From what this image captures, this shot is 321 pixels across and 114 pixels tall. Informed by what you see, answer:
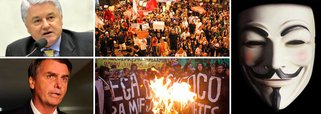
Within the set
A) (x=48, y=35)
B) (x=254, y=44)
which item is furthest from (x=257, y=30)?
(x=48, y=35)

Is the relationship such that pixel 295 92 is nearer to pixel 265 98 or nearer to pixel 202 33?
pixel 265 98

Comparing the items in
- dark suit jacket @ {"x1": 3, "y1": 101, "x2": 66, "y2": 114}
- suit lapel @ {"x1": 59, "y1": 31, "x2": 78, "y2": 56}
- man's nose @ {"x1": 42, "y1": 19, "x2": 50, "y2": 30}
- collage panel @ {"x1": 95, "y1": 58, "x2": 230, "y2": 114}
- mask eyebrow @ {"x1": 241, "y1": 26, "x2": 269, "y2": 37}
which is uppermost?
man's nose @ {"x1": 42, "y1": 19, "x2": 50, "y2": 30}

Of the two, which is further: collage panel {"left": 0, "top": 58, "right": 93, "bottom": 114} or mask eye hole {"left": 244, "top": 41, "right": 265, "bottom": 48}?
mask eye hole {"left": 244, "top": 41, "right": 265, "bottom": 48}

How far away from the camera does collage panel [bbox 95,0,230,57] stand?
257cm

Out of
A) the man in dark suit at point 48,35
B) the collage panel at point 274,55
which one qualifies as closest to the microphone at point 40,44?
the man in dark suit at point 48,35

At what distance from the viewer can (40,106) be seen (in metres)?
2.52

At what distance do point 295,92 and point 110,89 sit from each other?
1077 mm

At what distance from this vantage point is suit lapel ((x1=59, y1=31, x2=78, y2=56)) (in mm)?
2539

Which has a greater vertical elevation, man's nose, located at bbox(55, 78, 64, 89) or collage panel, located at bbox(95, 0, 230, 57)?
collage panel, located at bbox(95, 0, 230, 57)

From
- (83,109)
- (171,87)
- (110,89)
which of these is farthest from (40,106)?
(171,87)

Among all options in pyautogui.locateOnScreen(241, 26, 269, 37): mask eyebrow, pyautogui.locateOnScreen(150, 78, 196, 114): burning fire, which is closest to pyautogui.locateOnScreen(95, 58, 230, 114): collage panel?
pyautogui.locateOnScreen(150, 78, 196, 114): burning fire

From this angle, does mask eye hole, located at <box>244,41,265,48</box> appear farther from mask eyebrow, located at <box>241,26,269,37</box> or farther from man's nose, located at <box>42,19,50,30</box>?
man's nose, located at <box>42,19,50,30</box>

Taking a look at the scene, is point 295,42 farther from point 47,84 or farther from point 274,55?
point 47,84

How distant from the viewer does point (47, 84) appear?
251cm
